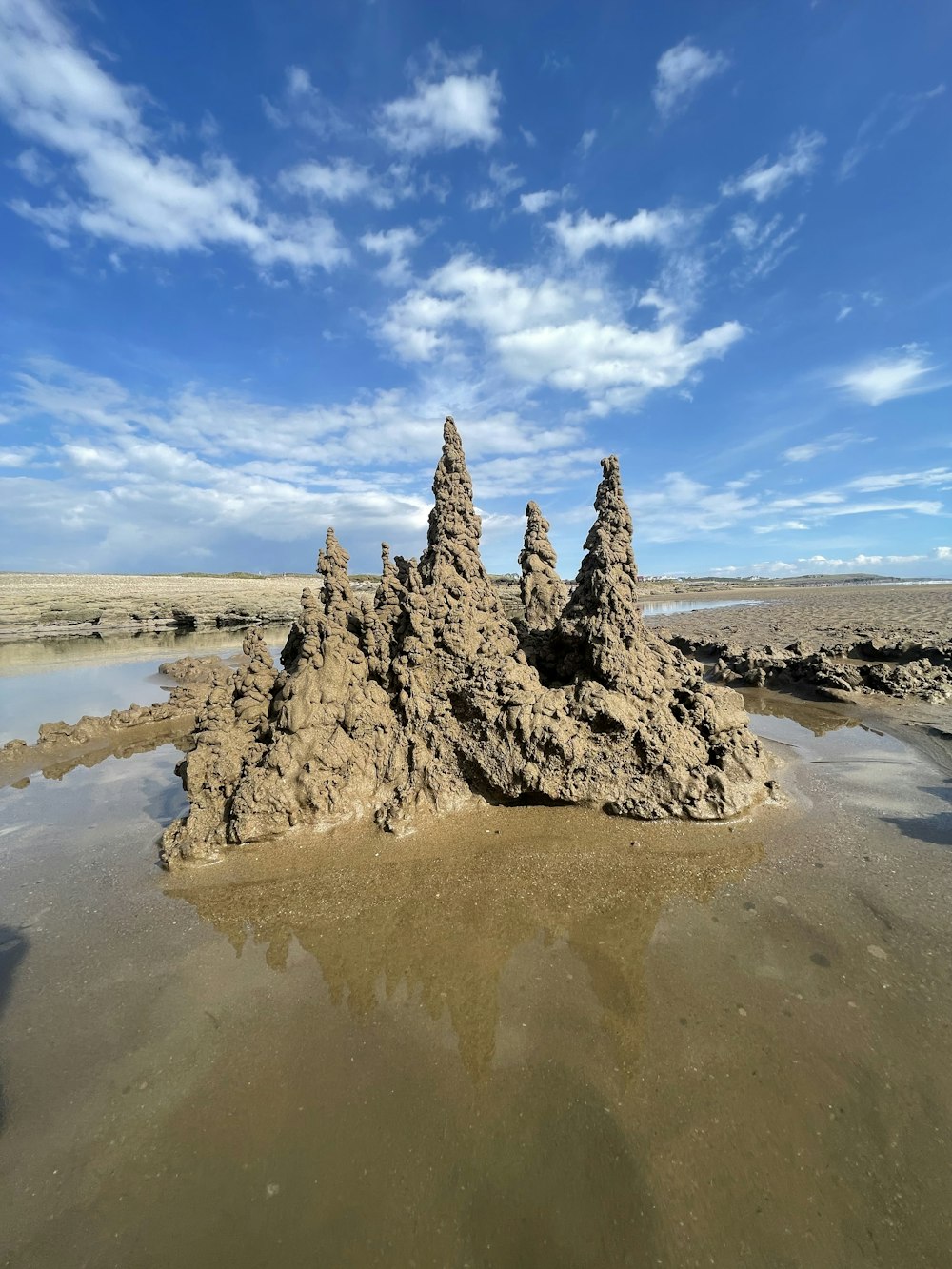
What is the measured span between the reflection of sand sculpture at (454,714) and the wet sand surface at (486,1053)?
0.67 m

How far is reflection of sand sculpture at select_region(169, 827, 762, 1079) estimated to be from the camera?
13.2ft

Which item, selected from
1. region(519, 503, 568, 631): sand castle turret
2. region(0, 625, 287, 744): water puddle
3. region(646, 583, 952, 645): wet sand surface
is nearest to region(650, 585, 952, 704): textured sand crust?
region(646, 583, 952, 645): wet sand surface

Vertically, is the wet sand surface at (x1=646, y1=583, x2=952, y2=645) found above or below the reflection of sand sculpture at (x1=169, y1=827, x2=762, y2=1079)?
above

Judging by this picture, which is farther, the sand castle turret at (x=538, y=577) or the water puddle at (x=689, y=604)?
the water puddle at (x=689, y=604)

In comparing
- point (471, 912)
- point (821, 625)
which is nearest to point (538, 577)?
point (471, 912)

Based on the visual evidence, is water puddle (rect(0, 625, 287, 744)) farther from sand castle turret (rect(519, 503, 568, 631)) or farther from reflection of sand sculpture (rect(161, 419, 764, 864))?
sand castle turret (rect(519, 503, 568, 631))

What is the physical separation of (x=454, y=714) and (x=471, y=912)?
9.49ft

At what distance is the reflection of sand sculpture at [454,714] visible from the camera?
664cm

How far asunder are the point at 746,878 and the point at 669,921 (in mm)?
1196

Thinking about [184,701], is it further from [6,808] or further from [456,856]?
[456,856]

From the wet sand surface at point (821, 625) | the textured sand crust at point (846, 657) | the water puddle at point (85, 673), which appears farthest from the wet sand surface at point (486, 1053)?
the wet sand surface at point (821, 625)

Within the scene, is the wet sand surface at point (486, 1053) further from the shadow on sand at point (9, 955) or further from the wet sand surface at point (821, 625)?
the wet sand surface at point (821, 625)

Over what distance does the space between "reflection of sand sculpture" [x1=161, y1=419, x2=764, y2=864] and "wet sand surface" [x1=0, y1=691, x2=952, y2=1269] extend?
0.67m

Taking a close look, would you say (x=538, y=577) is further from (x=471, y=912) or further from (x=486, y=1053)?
(x=486, y=1053)
